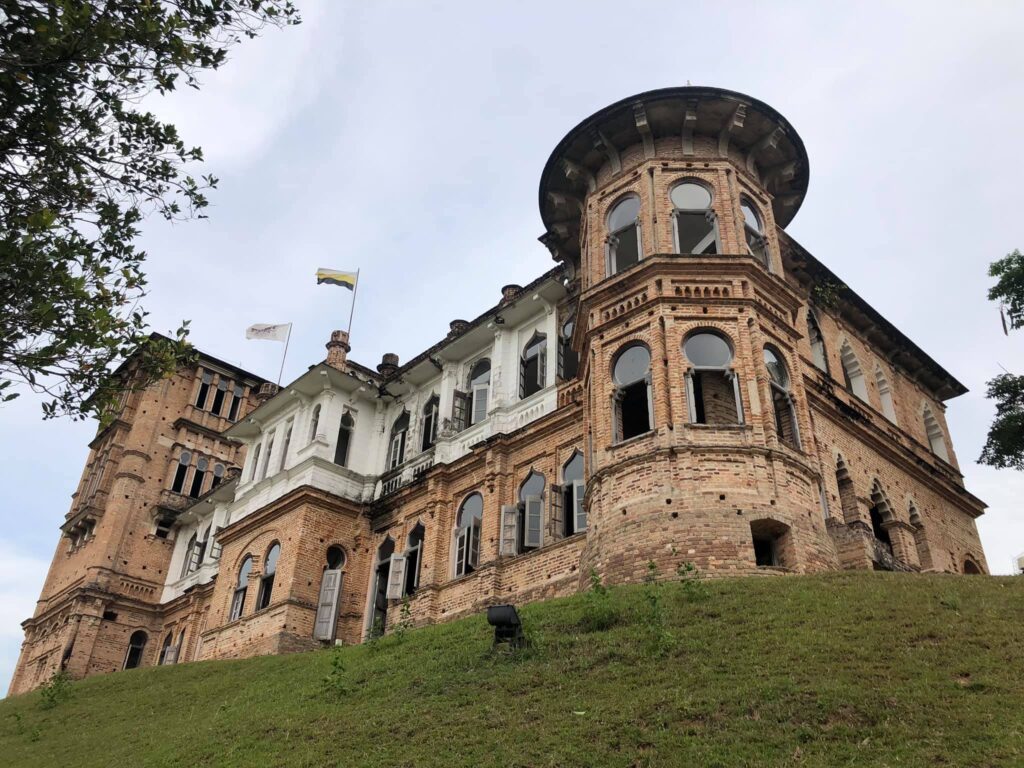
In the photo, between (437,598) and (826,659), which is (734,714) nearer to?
(826,659)

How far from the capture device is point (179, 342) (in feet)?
35.8

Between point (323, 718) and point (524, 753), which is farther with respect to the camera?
point (323, 718)

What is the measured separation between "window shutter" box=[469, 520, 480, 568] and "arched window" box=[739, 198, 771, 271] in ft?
30.8

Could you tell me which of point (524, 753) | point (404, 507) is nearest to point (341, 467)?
point (404, 507)

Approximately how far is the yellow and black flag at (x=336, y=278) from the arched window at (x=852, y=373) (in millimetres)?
16766

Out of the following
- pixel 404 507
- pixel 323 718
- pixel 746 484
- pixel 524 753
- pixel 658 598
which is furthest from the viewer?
pixel 404 507

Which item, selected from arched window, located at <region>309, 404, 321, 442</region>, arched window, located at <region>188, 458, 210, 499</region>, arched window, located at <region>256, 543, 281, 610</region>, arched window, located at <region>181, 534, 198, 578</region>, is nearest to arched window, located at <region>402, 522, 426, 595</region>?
arched window, located at <region>256, 543, 281, 610</region>

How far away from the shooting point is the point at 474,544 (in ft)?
73.8

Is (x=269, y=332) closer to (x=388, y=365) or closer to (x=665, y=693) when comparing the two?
(x=388, y=365)

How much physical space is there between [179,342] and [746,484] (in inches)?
402

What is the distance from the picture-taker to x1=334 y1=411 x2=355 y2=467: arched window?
89.1 ft

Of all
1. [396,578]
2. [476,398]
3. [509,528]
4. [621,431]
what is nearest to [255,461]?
[396,578]

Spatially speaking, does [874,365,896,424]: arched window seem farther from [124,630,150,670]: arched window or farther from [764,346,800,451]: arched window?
[124,630,150,670]: arched window

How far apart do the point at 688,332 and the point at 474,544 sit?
794 centimetres
